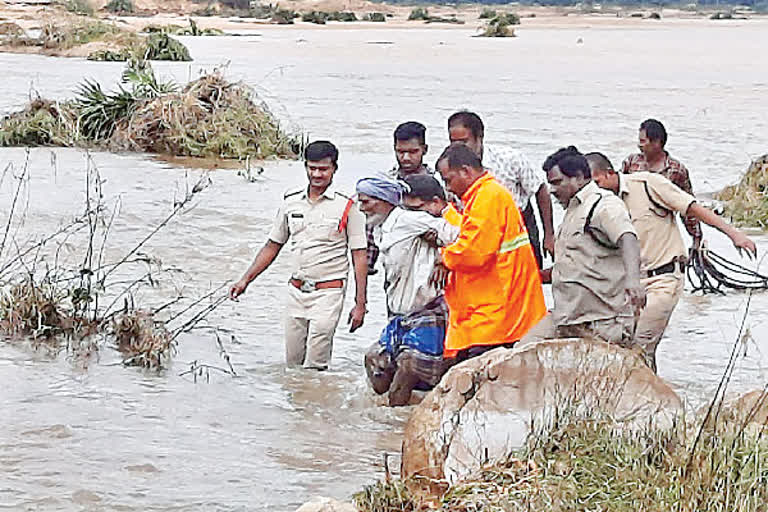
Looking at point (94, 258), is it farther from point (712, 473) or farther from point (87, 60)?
point (87, 60)

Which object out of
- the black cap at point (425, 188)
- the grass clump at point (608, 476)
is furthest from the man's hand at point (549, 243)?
the grass clump at point (608, 476)

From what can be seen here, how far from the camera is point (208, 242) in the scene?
13234 millimetres

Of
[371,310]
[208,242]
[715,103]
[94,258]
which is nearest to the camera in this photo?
[371,310]

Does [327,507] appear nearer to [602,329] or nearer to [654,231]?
[602,329]

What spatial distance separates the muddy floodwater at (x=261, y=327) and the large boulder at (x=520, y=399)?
2.35 feet

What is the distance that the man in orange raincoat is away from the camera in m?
6.48

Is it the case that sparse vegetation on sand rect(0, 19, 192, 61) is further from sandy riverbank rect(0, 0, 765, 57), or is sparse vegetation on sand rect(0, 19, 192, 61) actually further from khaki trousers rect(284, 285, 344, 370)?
khaki trousers rect(284, 285, 344, 370)

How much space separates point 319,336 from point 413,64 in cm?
3828

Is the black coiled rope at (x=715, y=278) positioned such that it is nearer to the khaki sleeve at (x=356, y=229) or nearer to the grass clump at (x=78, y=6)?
the khaki sleeve at (x=356, y=229)

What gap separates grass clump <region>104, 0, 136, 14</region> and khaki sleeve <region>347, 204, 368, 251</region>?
83.2m

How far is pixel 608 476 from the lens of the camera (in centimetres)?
491

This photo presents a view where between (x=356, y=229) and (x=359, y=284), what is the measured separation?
1.05 feet

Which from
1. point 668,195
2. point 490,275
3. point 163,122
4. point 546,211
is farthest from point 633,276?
point 163,122

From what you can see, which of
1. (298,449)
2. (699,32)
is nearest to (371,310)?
(298,449)
